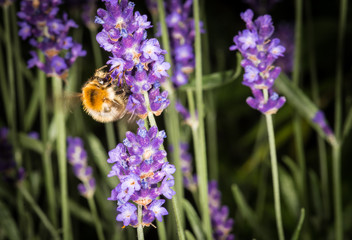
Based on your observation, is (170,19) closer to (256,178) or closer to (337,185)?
(337,185)

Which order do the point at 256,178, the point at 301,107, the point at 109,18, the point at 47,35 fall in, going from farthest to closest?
the point at 256,178
the point at 301,107
the point at 47,35
the point at 109,18

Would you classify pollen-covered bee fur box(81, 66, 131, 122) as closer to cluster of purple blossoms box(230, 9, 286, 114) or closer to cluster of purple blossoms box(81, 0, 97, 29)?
cluster of purple blossoms box(230, 9, 286, 114)

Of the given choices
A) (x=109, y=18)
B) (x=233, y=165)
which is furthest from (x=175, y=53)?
(x=233, y=165)

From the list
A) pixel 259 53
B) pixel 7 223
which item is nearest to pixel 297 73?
pixel 259 53

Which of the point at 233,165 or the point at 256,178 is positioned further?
the point at 233,165

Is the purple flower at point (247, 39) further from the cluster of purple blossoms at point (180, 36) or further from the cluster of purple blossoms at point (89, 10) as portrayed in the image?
the cluster of purple blossoms at point (89, 10)

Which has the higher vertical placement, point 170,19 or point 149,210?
point 170,19

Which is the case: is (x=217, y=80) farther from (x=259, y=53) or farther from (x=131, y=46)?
(x=131, y=46)
